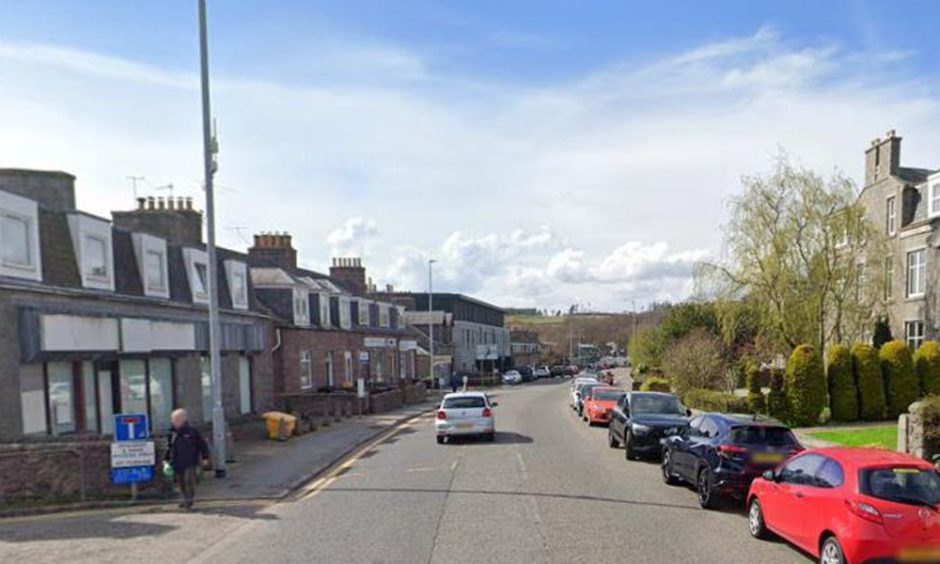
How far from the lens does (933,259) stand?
28.6 meters

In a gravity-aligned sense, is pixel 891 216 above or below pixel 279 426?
above

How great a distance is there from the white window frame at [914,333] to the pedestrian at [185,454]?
30.1 meters

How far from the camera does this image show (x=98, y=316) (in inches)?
601

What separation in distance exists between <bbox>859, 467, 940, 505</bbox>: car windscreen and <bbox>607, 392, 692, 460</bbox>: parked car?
6067 mm

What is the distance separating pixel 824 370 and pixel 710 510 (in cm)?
1443

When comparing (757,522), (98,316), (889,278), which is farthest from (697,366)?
(98,316)

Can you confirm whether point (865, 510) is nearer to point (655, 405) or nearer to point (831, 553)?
point (831, 553)

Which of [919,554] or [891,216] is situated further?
[891,216]

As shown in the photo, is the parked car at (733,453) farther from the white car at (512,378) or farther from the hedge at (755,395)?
the white car at (512,378)

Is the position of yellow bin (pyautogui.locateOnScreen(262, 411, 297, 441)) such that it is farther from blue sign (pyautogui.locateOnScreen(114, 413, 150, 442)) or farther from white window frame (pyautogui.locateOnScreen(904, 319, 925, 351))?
white window frame (pyautogui.locateOnScreen(904, 319, 925, 351))

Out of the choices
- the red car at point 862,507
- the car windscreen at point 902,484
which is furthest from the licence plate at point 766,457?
the car windscreen at point 902,484

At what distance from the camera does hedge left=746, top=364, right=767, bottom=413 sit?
22422 millimetres

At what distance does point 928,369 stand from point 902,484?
1939 cm

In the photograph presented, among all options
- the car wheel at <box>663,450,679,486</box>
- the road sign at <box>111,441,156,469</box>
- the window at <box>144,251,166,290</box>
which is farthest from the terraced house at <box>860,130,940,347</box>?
the road sign at <box>111,441,156,469</box>
